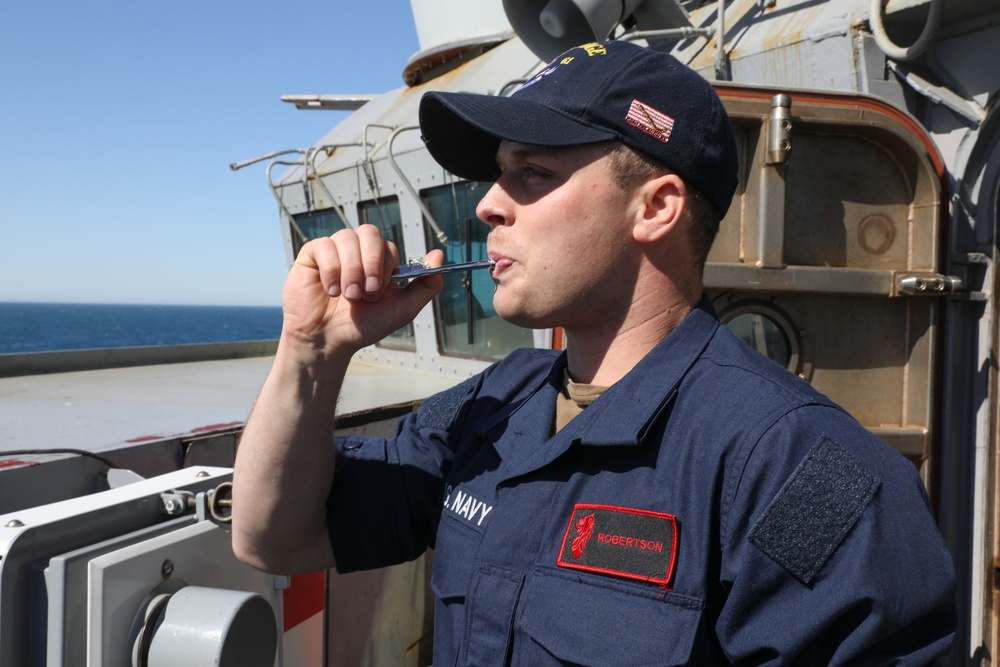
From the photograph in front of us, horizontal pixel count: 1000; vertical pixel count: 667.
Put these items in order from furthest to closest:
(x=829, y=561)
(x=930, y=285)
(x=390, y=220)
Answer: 1. (x=390, y=220)
2. (x=930, y=285)
3. (x=829, y=561)

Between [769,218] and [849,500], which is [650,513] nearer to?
[849,500]

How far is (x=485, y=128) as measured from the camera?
1.43 meters

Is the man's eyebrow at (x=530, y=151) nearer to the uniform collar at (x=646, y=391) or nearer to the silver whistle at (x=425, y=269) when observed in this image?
the silver whistle at (x=425, y=269)

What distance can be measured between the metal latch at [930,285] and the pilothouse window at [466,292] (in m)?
1.78

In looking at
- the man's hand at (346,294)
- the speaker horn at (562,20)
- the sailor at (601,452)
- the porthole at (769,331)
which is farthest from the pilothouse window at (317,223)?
the man's hand at (346,294)

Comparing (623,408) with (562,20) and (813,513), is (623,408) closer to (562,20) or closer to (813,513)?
(813,513)

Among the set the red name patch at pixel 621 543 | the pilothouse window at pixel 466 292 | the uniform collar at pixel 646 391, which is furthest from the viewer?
the pilothouse window at pixel 466 292

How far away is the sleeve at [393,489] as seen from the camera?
5.27 ft

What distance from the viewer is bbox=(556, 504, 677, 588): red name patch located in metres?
1.15

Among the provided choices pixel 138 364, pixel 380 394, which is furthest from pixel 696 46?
pixel 138 364

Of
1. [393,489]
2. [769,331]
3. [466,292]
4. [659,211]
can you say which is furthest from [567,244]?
[466,292]

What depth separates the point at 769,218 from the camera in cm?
275

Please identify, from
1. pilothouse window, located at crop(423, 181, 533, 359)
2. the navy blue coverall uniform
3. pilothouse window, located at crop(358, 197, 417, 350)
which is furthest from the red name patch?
pilothouse window, located at crop(358, 197, 417, 350)

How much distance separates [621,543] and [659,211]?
56cm
